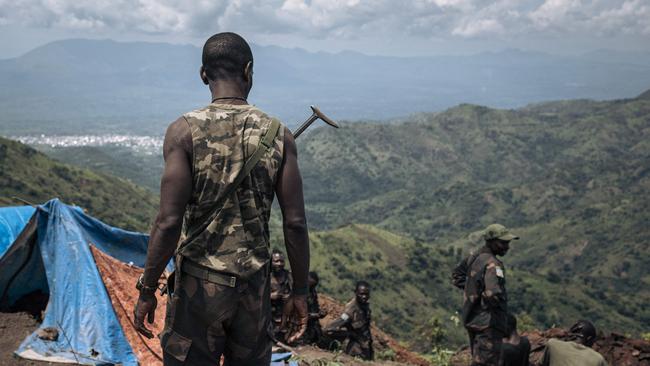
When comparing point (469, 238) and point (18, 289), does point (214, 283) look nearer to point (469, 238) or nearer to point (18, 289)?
point (18, 289)

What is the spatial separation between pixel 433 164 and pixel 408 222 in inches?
2118

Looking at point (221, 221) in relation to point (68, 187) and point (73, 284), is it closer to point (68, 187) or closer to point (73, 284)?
point (73, 284)

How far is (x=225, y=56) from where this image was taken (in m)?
2.96

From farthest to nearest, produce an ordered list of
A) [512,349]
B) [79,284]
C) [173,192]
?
1. [512,349]
2. [79,284]
3. [173,192]

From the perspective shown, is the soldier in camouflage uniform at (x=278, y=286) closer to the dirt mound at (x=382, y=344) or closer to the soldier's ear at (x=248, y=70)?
the dirt mound at (x=382, y=344)

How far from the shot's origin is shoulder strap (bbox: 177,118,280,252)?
2779 millimetres

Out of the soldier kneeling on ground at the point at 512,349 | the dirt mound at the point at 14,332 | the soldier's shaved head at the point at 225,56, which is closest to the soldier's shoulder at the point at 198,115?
the soldier's shaved head at the point at 225,56

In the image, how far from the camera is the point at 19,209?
8.13 meters

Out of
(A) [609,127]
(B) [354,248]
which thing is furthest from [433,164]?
(B) [354,248]

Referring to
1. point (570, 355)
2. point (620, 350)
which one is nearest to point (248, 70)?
point (570, 355)

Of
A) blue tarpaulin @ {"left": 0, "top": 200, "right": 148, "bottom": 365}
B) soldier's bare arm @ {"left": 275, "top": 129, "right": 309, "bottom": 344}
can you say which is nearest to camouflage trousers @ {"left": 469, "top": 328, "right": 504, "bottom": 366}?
blue tarpaulin @ {"left": 0, "top": 200, "right": 148, "bottom": 365}

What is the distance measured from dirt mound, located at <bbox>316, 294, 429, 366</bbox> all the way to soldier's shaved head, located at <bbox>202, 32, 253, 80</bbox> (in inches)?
373

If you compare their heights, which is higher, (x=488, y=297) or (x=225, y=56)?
(x=225, y=56)

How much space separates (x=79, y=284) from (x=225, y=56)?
4.37 metres
